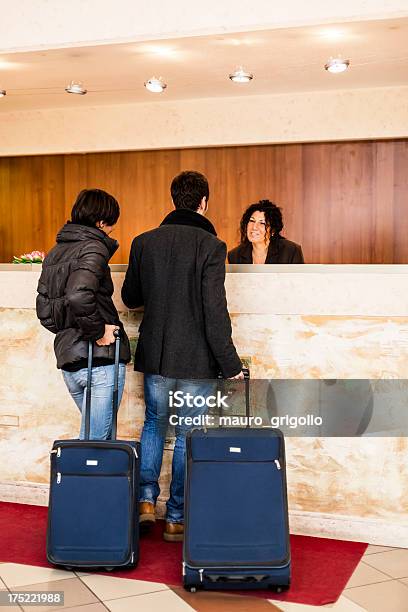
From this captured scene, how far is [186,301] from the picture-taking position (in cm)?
346

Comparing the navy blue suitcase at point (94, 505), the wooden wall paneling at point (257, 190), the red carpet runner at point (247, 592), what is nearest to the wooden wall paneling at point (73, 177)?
the wooden wall paneling at point (257, 190)

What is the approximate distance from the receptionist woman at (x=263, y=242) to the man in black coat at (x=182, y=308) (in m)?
1.47

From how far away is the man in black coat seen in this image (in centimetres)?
342

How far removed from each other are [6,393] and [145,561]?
1365mm

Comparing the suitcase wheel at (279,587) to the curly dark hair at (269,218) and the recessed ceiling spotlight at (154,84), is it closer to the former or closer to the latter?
the curly dark hair at (269,218)

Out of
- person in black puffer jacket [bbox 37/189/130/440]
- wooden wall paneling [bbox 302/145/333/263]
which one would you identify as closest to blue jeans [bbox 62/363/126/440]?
person in black puffer jacket [bbox 37/189/130/440]

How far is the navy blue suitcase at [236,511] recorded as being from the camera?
10.0 ft

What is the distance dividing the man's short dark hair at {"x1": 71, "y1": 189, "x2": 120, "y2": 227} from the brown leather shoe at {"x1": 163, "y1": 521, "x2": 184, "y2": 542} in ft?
4.73

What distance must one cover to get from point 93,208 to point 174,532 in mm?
1539

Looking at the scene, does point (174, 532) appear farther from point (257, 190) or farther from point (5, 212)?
point (5, 212)

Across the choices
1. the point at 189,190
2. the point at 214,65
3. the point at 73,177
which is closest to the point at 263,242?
the point at 214,65

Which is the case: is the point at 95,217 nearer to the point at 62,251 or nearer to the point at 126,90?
the point at 62,251

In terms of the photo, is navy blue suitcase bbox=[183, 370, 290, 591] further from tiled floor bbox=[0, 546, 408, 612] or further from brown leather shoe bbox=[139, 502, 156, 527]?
brown leather shoe bbox=[139, 502, 156, 527]

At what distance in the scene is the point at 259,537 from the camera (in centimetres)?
309
